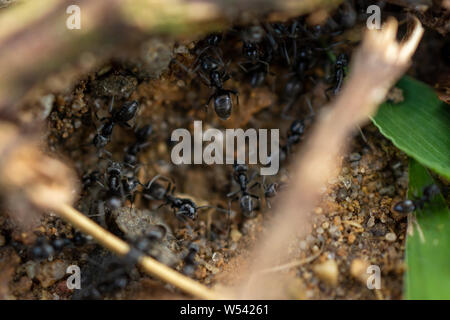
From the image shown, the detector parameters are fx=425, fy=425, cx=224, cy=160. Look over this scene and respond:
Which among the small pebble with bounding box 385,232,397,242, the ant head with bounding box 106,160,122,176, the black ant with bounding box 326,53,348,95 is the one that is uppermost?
the black ant with bounding box 326,53,348,95

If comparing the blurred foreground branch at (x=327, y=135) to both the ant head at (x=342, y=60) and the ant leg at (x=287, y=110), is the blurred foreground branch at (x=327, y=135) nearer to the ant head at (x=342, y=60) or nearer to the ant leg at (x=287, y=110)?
the ant head at (x=342, y=60)

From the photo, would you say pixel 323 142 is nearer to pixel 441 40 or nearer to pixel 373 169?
pixel 373 169

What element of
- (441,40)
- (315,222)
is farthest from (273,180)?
(441,40)

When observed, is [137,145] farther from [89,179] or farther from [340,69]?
[340,69]

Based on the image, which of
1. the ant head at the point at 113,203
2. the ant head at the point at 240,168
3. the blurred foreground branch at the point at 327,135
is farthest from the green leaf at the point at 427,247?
the ant head at the point at 113,203

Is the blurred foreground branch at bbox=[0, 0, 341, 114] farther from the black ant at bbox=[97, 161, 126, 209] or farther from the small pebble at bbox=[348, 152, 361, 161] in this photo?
the small pebble at bbox=[348, 152, 361, 161]

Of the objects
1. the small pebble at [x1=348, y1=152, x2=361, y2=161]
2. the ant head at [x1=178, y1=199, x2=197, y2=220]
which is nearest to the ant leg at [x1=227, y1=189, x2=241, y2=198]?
the ant head at [x1=178, y1=199, x2=197, y2=220]
